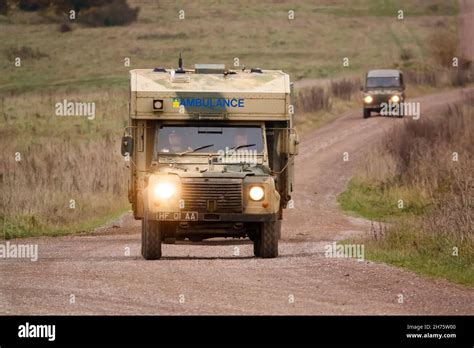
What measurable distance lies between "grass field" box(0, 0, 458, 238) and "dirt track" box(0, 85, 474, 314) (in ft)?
17.3

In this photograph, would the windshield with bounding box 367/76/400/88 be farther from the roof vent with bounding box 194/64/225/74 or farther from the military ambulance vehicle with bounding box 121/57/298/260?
the roof vent with bounding box 194/64/225/74

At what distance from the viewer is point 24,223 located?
29.8 m

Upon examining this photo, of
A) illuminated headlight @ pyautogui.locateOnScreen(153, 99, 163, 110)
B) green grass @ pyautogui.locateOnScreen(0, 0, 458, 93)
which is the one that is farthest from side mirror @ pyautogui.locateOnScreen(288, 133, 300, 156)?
green grass @ pyautogui.locateOnScreen(0, 0, 458, 93)

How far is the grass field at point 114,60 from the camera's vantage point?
1334 inches

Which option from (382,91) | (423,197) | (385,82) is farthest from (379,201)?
(385,82)

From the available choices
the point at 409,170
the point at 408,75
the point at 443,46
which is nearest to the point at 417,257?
the point at 409,170

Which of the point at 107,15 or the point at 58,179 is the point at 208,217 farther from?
the point at 107,15

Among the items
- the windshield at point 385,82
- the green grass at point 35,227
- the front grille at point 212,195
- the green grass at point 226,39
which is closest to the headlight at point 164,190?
the front grille at point 212,195

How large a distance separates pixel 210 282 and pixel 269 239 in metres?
3.38

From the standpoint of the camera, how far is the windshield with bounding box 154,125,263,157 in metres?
22.7

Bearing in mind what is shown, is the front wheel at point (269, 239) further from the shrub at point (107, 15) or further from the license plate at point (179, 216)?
the shrub at point (107, 15)

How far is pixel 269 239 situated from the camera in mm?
21922
